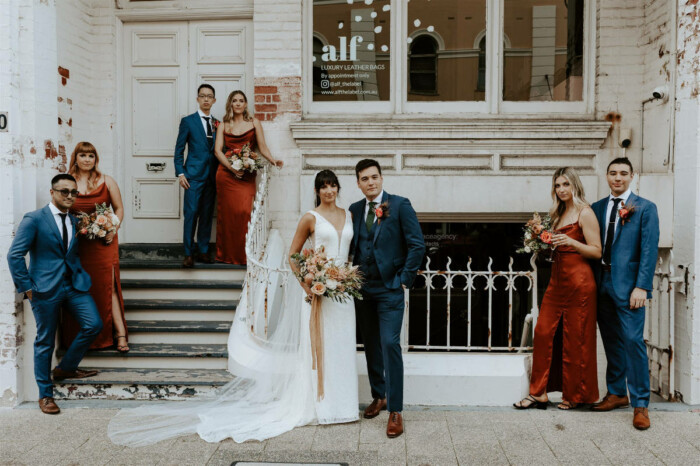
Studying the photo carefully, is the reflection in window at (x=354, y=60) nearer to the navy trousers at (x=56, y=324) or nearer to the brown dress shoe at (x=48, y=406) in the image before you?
the navy trousers at (x=56, y=324)

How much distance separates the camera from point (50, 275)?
17.1 ft

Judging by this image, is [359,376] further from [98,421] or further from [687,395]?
[687,395]

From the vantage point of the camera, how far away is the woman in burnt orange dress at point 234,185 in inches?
268

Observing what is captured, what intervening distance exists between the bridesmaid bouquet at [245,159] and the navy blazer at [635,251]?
12.6 feet

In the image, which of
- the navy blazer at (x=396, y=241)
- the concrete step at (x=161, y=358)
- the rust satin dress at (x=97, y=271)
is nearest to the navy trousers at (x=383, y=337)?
the navy blazer at (x=396, y=241)

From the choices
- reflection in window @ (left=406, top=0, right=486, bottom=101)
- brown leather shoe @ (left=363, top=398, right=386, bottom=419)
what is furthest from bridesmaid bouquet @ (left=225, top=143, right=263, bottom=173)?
brown leather shoe @ (left=363, top=398, right=386, bottom=419)

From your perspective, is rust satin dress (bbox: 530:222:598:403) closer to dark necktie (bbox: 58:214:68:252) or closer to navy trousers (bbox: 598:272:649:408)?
navy trousers (bbox: 598:272:649:408)

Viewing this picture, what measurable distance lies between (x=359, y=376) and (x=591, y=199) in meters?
3.79

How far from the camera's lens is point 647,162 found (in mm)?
6957

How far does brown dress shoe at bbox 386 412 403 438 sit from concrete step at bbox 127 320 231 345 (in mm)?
2170

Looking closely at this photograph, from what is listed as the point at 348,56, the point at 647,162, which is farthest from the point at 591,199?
the point at 348,56

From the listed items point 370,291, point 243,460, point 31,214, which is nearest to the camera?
point 243,460

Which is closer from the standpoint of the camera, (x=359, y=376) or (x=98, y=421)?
(x=98, y=421)

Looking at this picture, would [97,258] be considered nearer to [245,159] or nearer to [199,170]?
[199,170]
